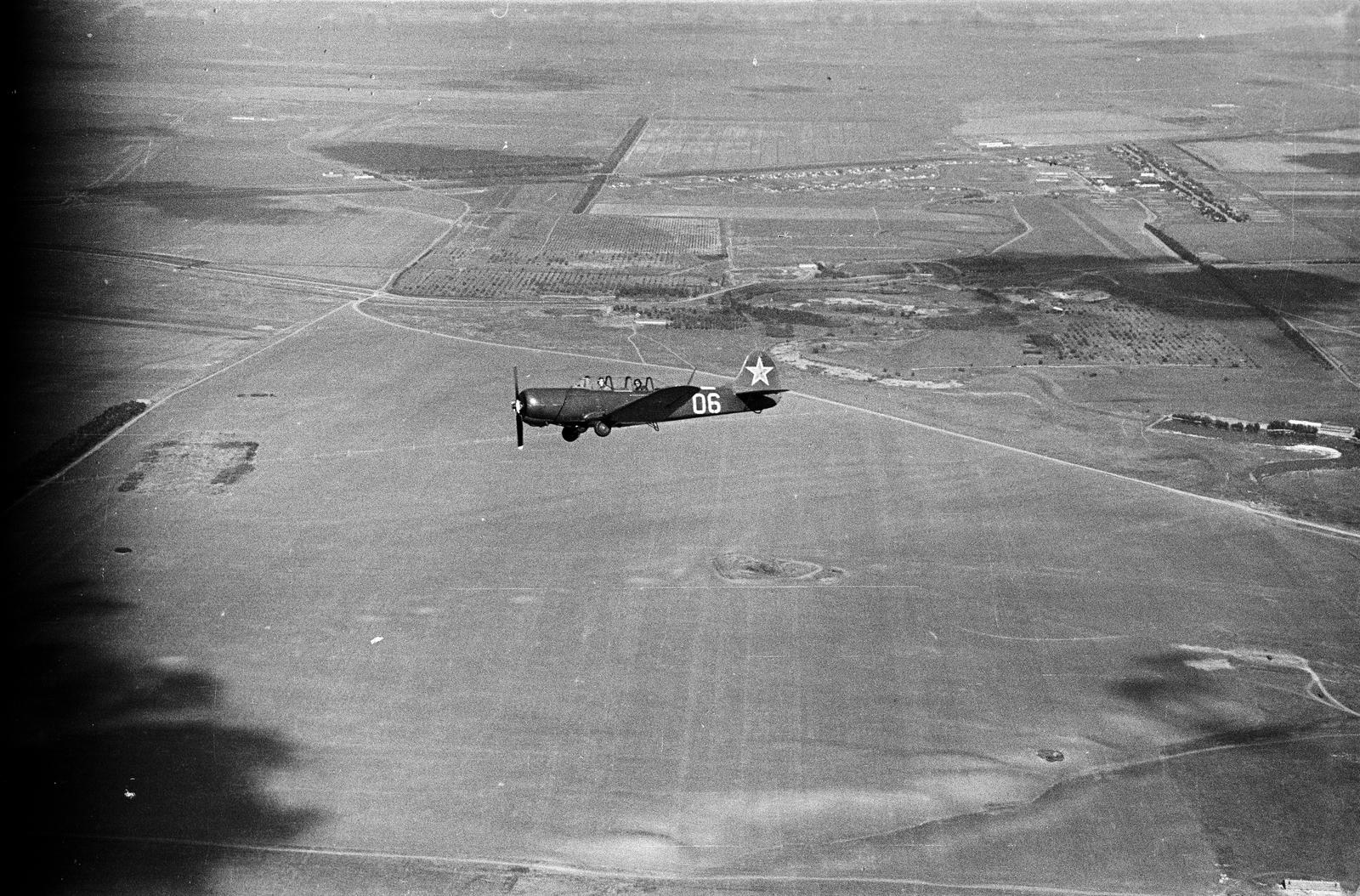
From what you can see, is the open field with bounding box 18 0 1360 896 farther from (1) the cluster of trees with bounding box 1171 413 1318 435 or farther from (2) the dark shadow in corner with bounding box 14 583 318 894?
(1) the cluster of trees with bounding box 1171 413 1318 435

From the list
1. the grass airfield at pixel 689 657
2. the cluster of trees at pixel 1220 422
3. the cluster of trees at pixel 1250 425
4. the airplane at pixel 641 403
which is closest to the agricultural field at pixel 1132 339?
the cluster of trees at pixel 1220 422

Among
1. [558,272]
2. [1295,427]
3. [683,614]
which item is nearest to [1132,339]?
[1295,427]

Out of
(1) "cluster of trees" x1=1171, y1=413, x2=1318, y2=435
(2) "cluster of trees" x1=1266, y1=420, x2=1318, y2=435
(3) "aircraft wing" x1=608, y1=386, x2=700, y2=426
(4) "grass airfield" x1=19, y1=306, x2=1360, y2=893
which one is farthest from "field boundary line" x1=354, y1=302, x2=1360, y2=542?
(3) "aircraft wing" x1=608, y1=386, x2=700, y2=426

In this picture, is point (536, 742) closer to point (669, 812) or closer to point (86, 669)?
point (669, 812)

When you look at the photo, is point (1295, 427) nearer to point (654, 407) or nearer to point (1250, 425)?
point (1250, 425)

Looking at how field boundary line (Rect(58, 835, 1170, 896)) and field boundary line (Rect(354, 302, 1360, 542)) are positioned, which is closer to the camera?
field boundary line (Rect(58, 835, 1170, 896))

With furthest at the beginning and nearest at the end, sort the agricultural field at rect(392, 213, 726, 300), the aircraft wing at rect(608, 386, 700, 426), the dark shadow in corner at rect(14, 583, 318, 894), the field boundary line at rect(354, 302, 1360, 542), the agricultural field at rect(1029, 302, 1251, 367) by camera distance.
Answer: the agricultural field at rect(392, 213, 726, 300) → the agricultural field at rect(1029, 302, 1251, 367) → the field boundary line at rect(354, 302, 1360, 542) → the aircraft wing at rect(608, 386, 700, 426) → the dark shadow in corner at rect(14, 583, 318, 894)
